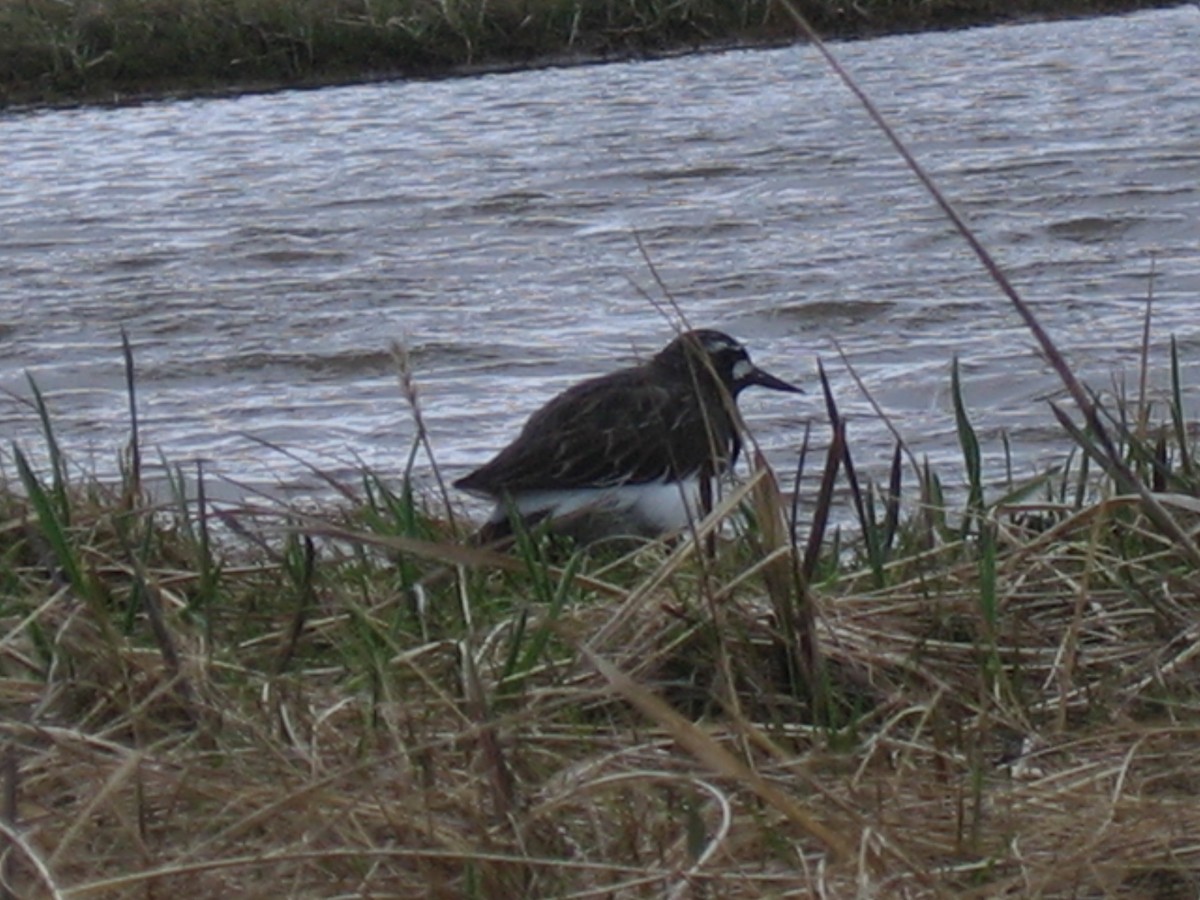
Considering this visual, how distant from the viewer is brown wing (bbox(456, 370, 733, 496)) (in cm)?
573

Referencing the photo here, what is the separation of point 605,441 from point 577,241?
15.0 feet

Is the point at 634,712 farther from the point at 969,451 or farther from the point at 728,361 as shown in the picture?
the point at 728,361

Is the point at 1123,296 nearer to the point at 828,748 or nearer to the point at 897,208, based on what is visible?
the point at 897,208

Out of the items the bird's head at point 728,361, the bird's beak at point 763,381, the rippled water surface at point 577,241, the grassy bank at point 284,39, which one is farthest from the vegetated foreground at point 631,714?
the grassy bank at point 284,39

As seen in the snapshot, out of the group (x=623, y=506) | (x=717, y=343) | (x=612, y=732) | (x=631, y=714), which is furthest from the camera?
(x=717, y=343)

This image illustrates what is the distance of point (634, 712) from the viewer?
3.09 metres

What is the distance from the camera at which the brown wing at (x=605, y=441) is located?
5.73 meters

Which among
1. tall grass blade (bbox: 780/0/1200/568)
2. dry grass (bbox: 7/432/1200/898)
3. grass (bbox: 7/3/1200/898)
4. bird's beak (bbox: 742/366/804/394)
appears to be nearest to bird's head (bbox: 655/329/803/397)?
bird's beak (bbox: 742/366/804/394)

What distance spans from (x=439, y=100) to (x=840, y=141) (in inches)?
113

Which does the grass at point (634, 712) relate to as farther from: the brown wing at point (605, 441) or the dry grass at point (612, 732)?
the brown wing at point (605, 441)

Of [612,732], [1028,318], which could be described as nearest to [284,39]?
[612,732]

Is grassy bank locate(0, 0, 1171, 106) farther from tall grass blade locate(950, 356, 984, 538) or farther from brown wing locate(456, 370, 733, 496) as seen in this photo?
tall grass blade locate(950, 356, 984, 538)

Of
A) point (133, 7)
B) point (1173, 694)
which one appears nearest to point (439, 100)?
point (133, 7)

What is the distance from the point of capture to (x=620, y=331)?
8.62 m
